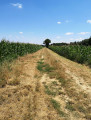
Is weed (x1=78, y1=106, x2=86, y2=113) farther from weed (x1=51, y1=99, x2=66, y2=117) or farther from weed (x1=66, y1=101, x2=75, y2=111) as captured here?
weed (x1=51, y1=99, x2=66, y2=117)

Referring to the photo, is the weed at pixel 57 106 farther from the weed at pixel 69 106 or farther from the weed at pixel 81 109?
the weed at pixel 81 109

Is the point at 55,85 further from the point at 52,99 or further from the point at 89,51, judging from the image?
the point at 89,51

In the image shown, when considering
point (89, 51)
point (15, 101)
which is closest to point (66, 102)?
point (15, 101)

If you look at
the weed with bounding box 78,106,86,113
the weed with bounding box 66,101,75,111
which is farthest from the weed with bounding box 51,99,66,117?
the weed with bounding box 78,106,86,113

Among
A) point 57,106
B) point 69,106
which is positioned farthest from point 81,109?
point 57,106

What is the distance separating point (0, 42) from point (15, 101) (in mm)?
7229

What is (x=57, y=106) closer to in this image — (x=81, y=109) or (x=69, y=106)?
(x=69, y=106)

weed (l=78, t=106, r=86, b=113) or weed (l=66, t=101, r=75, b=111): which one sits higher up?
weed (l=78, t=106, r=86, b=113)

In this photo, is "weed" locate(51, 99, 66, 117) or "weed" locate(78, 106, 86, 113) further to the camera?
"weed" locate(78, 106, 86, 113)

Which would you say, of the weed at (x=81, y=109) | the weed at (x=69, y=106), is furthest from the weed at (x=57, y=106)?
the weed at (x=81, y=109)

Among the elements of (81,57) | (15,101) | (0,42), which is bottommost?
(15,101)

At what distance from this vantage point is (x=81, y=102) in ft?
11.6

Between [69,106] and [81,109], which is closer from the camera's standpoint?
[81,109]

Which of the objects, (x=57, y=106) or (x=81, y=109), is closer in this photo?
(x=81, y=109)
